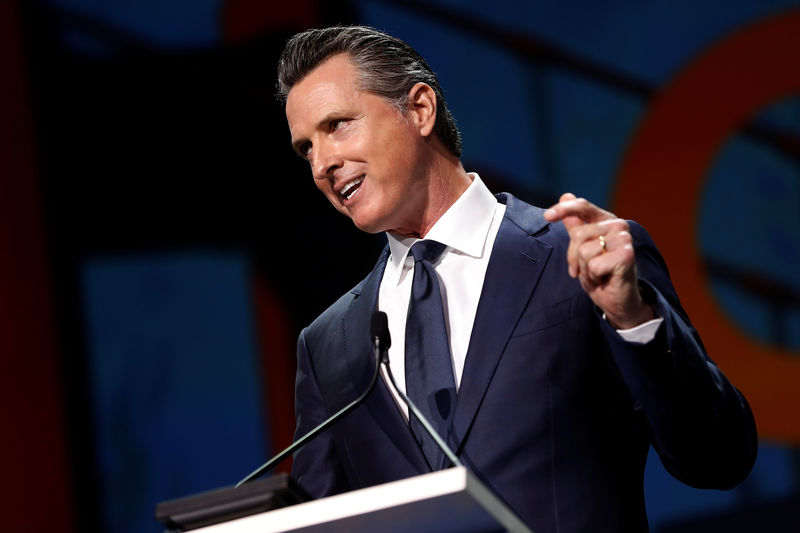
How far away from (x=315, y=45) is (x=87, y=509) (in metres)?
2.69

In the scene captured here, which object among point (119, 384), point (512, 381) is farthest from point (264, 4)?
point (512, 381)

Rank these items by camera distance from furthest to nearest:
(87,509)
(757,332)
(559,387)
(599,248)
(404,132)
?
(87,509) → (757,332) → (404,132) → (559,387) → (599,248)

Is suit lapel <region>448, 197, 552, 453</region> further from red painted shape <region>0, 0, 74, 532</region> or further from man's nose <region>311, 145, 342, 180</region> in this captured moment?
red painted shape <region>0, 0, 74, 532</region>

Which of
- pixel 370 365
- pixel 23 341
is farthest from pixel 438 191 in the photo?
pixel 23 341

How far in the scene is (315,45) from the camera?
76.7 inches

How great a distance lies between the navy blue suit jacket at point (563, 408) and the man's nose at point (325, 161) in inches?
12.6

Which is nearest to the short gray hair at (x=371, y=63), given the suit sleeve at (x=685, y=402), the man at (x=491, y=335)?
the man at (x=491, y=335)

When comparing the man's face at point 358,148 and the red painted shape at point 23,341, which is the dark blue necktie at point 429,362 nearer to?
the man's face at point 358,148

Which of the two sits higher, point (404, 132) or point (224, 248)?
point (404, 132)

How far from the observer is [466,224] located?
181cm

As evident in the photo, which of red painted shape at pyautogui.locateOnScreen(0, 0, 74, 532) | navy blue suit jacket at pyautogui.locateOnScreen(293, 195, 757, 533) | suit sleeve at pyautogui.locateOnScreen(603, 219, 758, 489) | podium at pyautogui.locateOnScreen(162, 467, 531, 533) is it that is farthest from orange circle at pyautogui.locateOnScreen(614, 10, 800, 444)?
podium at pyautogui.locateOnScreen(162, 467, 531, 533)

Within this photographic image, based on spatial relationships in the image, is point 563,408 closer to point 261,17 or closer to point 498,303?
point 498,303

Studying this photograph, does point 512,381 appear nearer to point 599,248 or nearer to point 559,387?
point 559,387

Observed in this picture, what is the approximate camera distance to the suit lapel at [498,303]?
156cm
